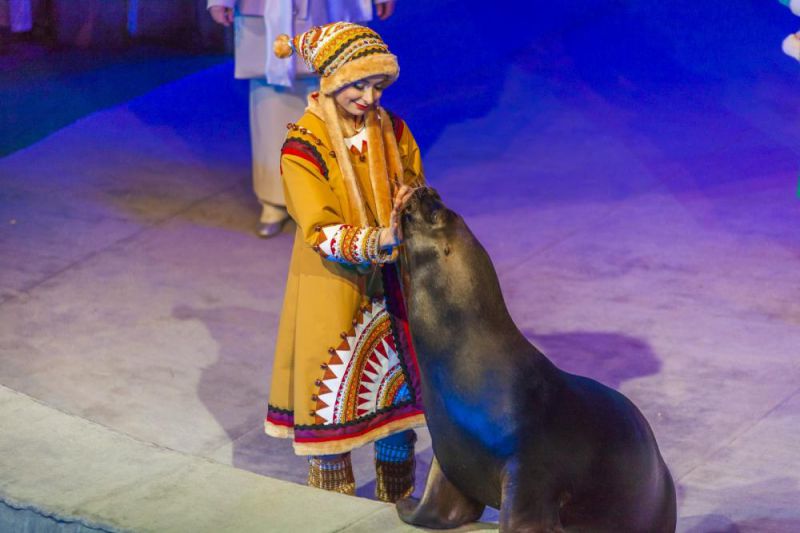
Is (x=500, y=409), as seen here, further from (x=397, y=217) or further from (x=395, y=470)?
(x=395, y=470)

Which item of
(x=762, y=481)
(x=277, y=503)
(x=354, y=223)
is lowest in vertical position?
(x=762, y=481)

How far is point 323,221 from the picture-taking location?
12.6 feet

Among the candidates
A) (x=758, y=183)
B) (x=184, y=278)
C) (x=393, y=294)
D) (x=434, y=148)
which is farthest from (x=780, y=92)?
(x=393, y=294)

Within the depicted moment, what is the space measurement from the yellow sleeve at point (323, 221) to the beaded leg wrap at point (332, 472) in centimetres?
61

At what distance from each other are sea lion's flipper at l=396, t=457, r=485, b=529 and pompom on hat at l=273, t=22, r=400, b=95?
106 cm

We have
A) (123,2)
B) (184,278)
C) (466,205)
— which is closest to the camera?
(184,278)

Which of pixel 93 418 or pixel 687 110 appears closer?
pixel 93 418

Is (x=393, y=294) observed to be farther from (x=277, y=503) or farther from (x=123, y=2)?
(x=123, y=2)

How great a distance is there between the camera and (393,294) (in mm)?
4090

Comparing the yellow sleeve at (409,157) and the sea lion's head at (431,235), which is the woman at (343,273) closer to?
the yellow sleeve at (409,157)

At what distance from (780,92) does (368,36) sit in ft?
17.3

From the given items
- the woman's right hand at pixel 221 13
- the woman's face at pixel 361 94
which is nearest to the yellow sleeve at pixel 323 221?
the woman's face at pixel 361 94

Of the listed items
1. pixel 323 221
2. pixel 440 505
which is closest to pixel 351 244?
pixel 323 221

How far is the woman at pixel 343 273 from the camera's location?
3889 mm
